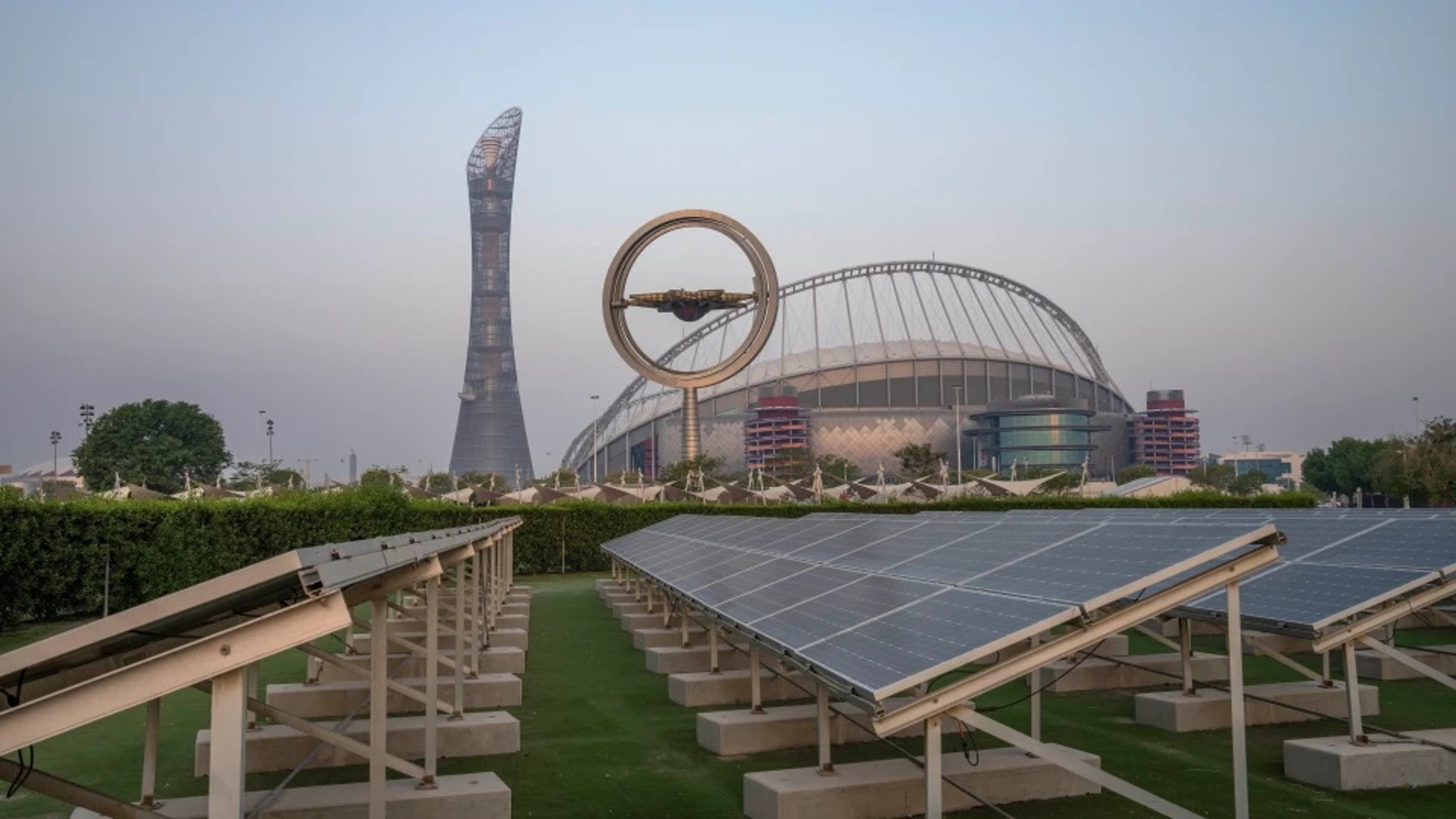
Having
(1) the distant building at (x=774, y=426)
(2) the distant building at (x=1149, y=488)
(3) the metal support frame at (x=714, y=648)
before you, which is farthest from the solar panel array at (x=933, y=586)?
(1) the distant building at (x=774, y=426)

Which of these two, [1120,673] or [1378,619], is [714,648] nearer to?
[1120,673]

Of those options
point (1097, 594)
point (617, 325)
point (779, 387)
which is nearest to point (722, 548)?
point (1097, 594)

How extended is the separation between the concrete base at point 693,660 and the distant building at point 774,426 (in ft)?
440

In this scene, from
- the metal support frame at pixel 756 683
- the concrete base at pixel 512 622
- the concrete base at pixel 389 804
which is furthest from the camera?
the concrete base at pixel 512 622

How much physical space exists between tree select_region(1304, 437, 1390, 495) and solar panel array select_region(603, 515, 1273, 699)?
119m

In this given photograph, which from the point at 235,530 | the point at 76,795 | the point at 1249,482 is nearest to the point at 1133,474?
the point at 1249,482

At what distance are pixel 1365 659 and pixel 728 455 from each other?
153089 millimetres

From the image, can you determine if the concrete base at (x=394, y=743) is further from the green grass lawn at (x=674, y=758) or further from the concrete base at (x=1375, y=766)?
the concrete base at (x=1375, y=766)

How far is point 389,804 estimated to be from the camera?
11.1 metres

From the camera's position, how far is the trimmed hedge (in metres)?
30.1

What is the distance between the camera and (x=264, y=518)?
38.0 meters

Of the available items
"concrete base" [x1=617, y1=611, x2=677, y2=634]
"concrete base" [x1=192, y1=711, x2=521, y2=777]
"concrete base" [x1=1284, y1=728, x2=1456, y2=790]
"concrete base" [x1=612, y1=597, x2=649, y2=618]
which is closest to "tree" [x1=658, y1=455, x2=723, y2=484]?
"concrete base" [x1=612, y1=597, x2=649, y2=618]

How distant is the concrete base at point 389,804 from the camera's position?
1084 centimetres

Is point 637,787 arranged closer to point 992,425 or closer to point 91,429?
point 91,429
